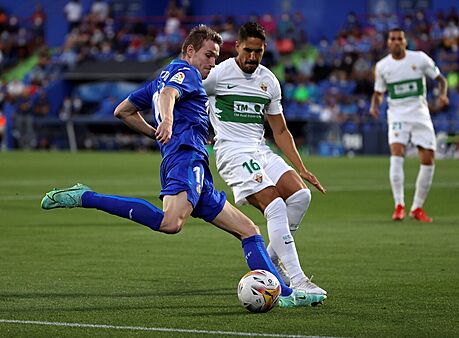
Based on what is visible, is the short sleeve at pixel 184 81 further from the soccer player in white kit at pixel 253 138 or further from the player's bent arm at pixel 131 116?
the soccer player in white kit at pixel 253 138

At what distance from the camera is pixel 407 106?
17.2 metres

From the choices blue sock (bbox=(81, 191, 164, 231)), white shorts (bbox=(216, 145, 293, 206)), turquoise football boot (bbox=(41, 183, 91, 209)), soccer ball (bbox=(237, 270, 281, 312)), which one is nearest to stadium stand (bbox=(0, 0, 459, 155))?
white shorts (bbox=(216, 145, 293, 206))

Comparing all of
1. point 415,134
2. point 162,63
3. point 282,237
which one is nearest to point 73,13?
point 162,63

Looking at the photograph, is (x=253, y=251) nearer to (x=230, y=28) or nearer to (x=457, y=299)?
(x=457, y=299)

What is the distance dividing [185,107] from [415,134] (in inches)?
359

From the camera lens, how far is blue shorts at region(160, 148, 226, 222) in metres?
8.30

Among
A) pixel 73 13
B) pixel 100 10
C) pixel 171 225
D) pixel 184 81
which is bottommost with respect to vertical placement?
pixel 73 13

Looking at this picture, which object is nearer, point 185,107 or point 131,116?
point 185,107

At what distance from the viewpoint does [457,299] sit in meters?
8.68

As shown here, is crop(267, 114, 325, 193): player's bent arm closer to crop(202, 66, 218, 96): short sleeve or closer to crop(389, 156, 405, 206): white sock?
crop(202, 66, 218, 96): short sleeve

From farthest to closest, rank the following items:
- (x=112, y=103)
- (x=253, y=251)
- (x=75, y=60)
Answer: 1. (x=75, y=60)
2. (x=112, y=103)
3. (x=253, y=251)

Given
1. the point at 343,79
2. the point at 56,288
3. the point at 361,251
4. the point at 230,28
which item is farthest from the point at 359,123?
the point at 56,288

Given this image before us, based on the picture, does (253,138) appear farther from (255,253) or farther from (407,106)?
(407,106)

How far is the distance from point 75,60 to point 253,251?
4110 centimetres
